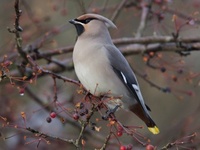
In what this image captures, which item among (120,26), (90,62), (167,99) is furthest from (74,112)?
(167,99)

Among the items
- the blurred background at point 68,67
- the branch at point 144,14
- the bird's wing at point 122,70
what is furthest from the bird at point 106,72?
the branch at point 144,14

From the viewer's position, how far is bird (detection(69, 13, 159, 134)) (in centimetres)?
367

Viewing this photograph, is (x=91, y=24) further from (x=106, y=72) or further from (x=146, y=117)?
(x=146, y=117)

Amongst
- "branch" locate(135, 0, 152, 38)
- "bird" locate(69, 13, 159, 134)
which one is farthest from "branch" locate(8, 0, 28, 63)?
"branch" locate(135, 0, 152, 38)

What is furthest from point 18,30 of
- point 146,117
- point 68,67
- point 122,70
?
point 68,67

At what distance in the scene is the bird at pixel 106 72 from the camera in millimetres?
3666

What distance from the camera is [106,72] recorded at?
3738 millimetres

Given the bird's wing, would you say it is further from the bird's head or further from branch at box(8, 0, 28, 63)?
branch at box(8, 0, 28, 63)

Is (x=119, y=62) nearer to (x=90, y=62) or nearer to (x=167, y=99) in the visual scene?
(x=90, y=62)

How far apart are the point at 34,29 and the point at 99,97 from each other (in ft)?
6.80

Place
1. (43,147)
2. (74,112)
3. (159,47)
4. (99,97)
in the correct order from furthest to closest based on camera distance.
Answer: (43,147), (159,47), (99,97), (74,112)

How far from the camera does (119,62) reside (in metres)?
3.81

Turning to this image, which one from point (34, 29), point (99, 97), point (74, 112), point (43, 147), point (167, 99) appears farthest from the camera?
point (167, 99)

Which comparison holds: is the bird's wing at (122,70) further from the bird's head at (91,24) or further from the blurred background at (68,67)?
the blurred background at (68,67)
